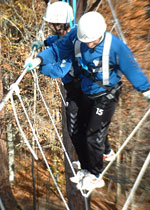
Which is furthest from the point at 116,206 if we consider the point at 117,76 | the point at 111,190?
the point at 117,76

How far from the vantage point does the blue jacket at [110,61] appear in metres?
1.79

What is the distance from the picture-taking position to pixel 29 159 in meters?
10.8

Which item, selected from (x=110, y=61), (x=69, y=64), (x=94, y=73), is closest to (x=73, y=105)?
(x=69, y=64)

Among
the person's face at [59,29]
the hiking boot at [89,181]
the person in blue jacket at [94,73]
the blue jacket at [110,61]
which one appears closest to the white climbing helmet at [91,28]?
the person in blue jacket at [94,73]

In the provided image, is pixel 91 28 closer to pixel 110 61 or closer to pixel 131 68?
pixel 110 61

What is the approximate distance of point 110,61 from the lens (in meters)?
1.88

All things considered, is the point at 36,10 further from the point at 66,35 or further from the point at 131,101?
the point at 66,35

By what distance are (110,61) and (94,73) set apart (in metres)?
0.20

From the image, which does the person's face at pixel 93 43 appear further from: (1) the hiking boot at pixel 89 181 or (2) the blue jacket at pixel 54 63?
(1) the hiking boot at pixel 89 181

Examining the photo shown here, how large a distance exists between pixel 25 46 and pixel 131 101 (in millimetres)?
4714

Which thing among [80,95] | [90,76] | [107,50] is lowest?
[80,95]

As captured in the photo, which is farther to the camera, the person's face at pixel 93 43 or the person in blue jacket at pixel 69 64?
the person in blue jacket at pixel 69 64

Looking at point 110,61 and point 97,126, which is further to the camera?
point 97,126

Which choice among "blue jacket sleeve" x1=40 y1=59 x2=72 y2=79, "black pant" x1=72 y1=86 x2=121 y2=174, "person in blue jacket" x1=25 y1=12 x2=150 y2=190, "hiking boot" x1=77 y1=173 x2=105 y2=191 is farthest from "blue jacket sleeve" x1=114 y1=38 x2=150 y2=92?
"hiking boot" x1=77 y1=173 x2=105 y2=191
